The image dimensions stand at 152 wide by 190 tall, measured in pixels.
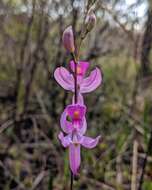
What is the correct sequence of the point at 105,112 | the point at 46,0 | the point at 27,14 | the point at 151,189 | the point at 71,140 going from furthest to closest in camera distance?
the point at 105,112, the point at 27,14, the point at 46,0, the point at 151,189, the point at 71,140

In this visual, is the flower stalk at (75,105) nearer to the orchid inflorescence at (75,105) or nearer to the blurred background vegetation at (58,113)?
the orchid inflorescence at (75,105)

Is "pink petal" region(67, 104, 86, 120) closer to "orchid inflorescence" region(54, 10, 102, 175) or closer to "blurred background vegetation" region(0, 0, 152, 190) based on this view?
"orchid inflorescence" region(54, 10, 102, 175)

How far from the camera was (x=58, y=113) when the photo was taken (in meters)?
3.24

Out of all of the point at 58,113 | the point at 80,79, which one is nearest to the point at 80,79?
the point at 80,79

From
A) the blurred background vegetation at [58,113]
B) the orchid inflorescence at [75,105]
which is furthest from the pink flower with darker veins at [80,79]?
the blurred background vegetation at [58,113]

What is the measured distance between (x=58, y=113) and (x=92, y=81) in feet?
7.09

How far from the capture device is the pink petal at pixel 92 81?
3.58 feet

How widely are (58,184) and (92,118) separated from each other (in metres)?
1.03

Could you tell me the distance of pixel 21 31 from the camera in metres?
3.94

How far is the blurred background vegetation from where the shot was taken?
8.16 ft

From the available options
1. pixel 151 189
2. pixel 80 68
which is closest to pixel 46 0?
pixel 151 189

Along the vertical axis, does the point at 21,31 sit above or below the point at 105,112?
above

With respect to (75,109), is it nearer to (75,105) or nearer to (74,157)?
(75,105)

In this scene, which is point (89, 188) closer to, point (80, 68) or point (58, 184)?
point (58, 184)
